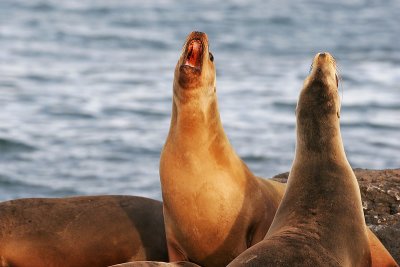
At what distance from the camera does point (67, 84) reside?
21.8 metres

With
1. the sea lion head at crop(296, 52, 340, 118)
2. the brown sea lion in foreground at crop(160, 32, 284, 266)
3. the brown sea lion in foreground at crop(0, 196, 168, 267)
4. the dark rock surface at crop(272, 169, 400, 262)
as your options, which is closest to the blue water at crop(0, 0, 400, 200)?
the dark rock surface at crop(272, 169, 400, 262)

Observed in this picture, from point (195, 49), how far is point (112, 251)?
1530 mm

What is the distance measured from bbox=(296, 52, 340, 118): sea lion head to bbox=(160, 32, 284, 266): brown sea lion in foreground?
674 millimetres

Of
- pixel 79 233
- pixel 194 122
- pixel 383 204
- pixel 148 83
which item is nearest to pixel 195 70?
pixel 194 122

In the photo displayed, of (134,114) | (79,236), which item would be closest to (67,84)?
(134,114)

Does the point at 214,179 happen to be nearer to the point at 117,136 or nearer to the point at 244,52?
the point at 117,136

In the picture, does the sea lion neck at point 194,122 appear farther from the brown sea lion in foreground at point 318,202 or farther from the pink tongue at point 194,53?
the brown sea lion in foreground at point 318,202

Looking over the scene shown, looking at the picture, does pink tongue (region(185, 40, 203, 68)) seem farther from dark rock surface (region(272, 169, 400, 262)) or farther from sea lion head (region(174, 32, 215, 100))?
dark rock surface (region(272, 169, 400, 262))

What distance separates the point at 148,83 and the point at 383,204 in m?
14.2

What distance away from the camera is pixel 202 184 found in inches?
262

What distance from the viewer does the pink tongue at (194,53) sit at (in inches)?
271

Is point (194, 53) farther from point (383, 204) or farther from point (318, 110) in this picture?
point (383, 204)

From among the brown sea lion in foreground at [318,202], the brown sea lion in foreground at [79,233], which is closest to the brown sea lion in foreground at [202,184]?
the brown sea lion in foreground at [79,233]

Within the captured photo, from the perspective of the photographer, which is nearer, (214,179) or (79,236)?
(214,179)
